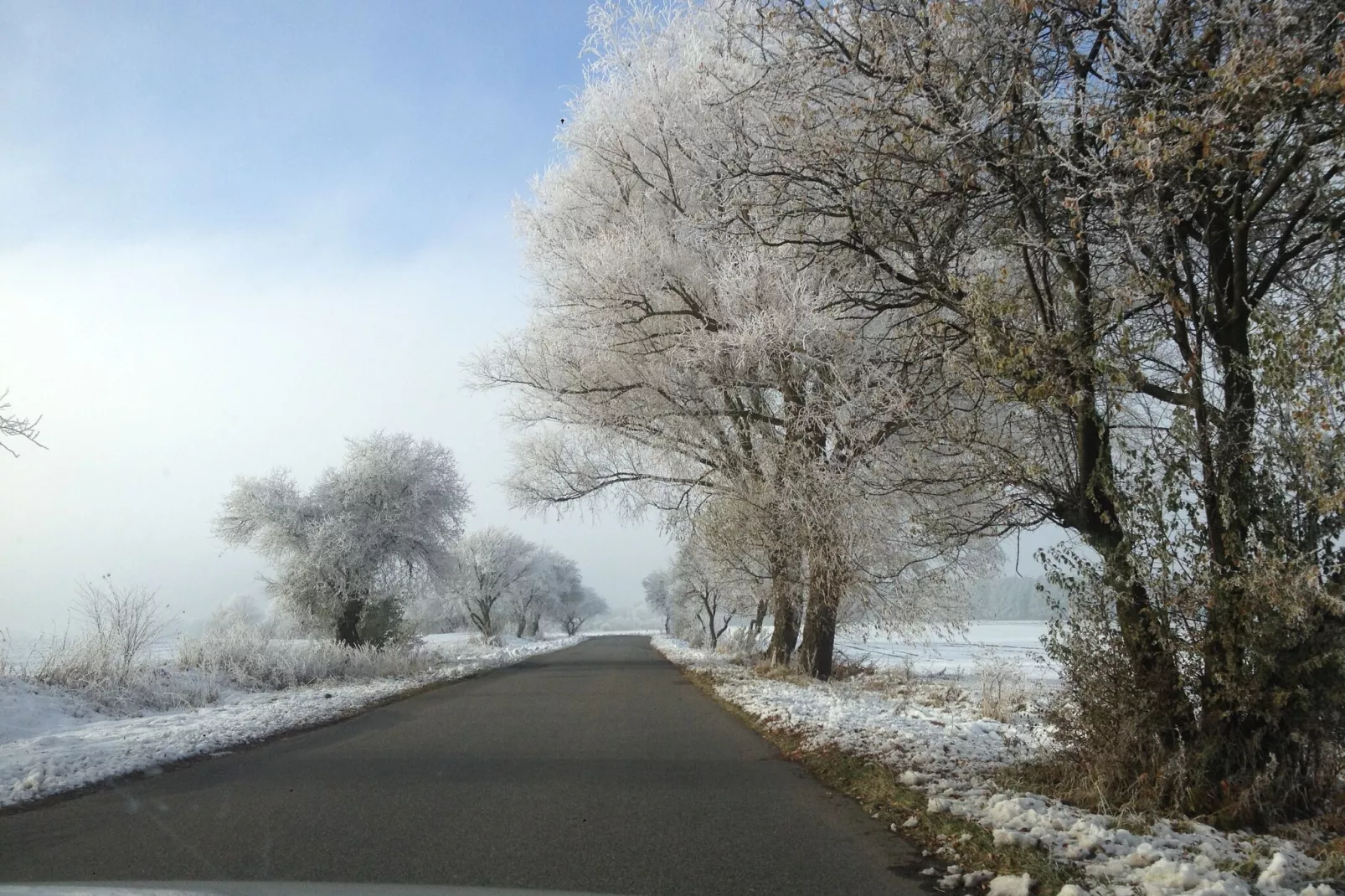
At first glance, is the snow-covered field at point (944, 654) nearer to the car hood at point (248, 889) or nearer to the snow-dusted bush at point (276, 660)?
the car hood at point (248, 889)

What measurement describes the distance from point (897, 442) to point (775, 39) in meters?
5.19

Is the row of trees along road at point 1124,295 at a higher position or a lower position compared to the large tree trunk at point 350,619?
higher

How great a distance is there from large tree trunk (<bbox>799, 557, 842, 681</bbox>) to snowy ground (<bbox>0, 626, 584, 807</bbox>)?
7701 millimetres

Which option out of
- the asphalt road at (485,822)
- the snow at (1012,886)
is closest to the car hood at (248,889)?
the asphalt road at (485,822)

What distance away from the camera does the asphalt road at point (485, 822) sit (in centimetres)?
410

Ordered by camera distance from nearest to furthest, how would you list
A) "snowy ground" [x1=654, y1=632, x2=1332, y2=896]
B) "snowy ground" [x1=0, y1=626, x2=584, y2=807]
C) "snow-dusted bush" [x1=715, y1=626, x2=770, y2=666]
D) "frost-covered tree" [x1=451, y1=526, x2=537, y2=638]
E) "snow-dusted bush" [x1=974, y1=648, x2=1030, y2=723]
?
"snowy ground" [x1=654, y1=632, x2=1332, y2=896] < "snowy ground" [x1=0, y1=626, x2=584, y2=807] < "snow-dusted bush" [x1=974, y1=648, x2=1030, y2=723] < "snow-dusted bush" [x1=715, y1=626, x2=770, y2=666] < "frost-covered tree" [x1=451, y1=526, x2=537, y2=638]

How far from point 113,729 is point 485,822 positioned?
7110 millimetres

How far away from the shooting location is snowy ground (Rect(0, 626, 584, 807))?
22.1 ft

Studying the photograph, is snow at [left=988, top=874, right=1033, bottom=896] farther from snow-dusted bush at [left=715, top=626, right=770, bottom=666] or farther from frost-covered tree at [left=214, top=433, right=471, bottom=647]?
frost-covered tree at [left=214, top=433, right=471, bottom=647]

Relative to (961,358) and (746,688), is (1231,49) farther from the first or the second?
(746,688)

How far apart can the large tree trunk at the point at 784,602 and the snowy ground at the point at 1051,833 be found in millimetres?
5821

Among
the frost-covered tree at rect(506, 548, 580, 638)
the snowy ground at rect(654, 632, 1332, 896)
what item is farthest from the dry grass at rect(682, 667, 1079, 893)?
→ the frost-covered tree at rect(506, 548, 580, 638)

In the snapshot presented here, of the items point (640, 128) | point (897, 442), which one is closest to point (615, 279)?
point (640, 128)

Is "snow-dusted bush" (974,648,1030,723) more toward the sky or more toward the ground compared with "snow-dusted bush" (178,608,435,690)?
more toward the sky
